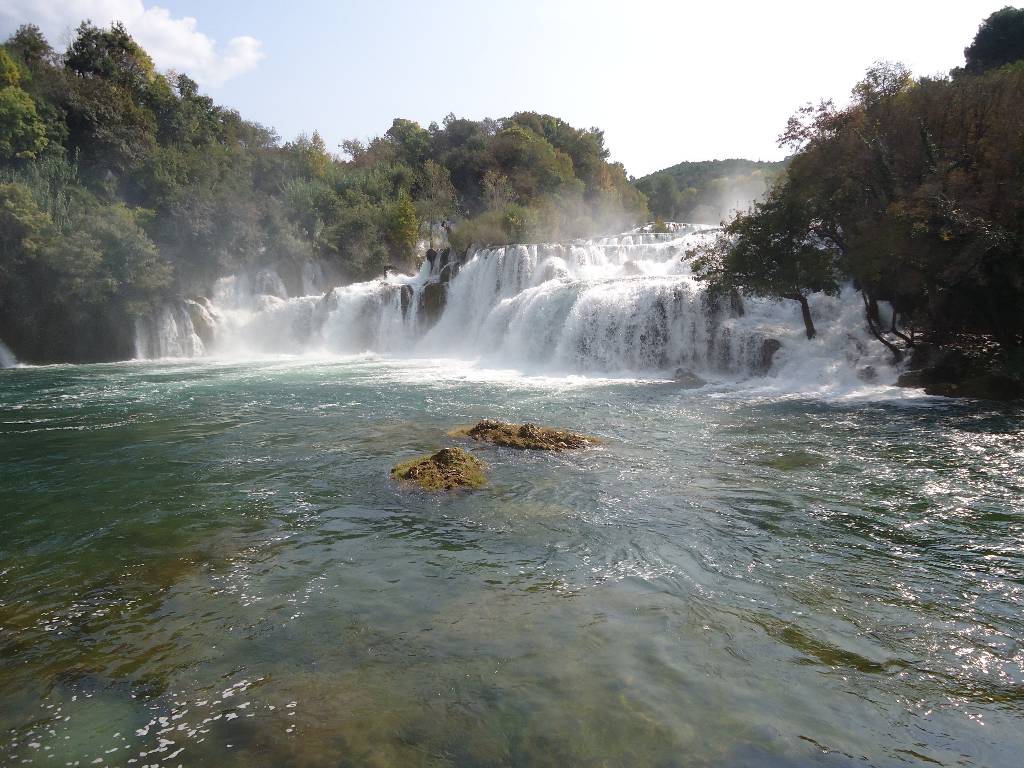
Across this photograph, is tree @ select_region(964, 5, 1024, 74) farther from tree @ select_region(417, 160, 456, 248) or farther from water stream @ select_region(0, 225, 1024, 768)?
tree @ select_region(417, 160, 456, 248)

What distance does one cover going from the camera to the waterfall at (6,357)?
24188 mm

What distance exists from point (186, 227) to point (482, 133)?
28446 mm

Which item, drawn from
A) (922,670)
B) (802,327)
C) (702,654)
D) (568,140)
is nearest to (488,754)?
(702,654)

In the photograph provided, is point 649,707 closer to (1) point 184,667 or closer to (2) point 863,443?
(1) point 184,667

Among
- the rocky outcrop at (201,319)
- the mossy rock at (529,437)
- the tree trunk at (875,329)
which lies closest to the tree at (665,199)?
the rocky outcrop at (201,319)

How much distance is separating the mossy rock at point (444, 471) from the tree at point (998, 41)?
36.2 metres

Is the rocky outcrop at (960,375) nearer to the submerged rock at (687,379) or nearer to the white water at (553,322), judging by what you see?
the white water at (553,322)

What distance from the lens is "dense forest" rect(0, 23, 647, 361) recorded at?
24.8 meters

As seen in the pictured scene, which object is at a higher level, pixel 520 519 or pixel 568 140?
pixel 568 140

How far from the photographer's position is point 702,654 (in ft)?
12.8

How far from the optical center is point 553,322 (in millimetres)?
20172

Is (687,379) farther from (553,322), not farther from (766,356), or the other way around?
(553,322)

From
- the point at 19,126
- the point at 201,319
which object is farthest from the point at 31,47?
the point at 201,319

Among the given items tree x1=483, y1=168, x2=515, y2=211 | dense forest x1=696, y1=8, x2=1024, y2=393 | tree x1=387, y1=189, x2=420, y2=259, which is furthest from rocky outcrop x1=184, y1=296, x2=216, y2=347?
dense forest x1=696, y1=8, x2=1024, y2=393
